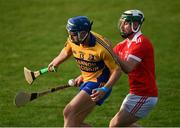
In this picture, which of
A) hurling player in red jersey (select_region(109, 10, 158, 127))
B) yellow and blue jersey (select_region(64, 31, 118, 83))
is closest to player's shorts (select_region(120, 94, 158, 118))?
hurling player in red jersey (select_region(109, 10, 158, 127))

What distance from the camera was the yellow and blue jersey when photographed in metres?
10.7

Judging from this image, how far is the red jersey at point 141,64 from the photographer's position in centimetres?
1067

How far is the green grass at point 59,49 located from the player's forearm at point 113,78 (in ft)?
9.20

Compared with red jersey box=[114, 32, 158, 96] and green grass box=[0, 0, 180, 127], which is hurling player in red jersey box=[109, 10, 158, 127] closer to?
red jersey box=[114, 32, 158, 96]

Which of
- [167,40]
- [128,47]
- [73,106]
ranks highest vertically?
[128,47]

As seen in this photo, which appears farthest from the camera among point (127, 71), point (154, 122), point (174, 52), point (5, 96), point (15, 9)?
point (15, 9)

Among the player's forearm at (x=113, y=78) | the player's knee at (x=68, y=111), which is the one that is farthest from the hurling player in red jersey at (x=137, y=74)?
the player's knee at (x=68, y=111)

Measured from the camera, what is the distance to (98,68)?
1094 centimetres

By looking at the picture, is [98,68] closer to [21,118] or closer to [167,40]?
[21,118]

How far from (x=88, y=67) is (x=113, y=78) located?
0.61 metres

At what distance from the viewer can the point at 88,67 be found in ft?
36.0

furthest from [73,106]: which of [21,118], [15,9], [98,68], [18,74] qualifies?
[15,9]

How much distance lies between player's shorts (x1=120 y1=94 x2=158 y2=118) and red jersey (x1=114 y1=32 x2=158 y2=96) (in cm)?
8

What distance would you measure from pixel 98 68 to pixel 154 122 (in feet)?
9.52
